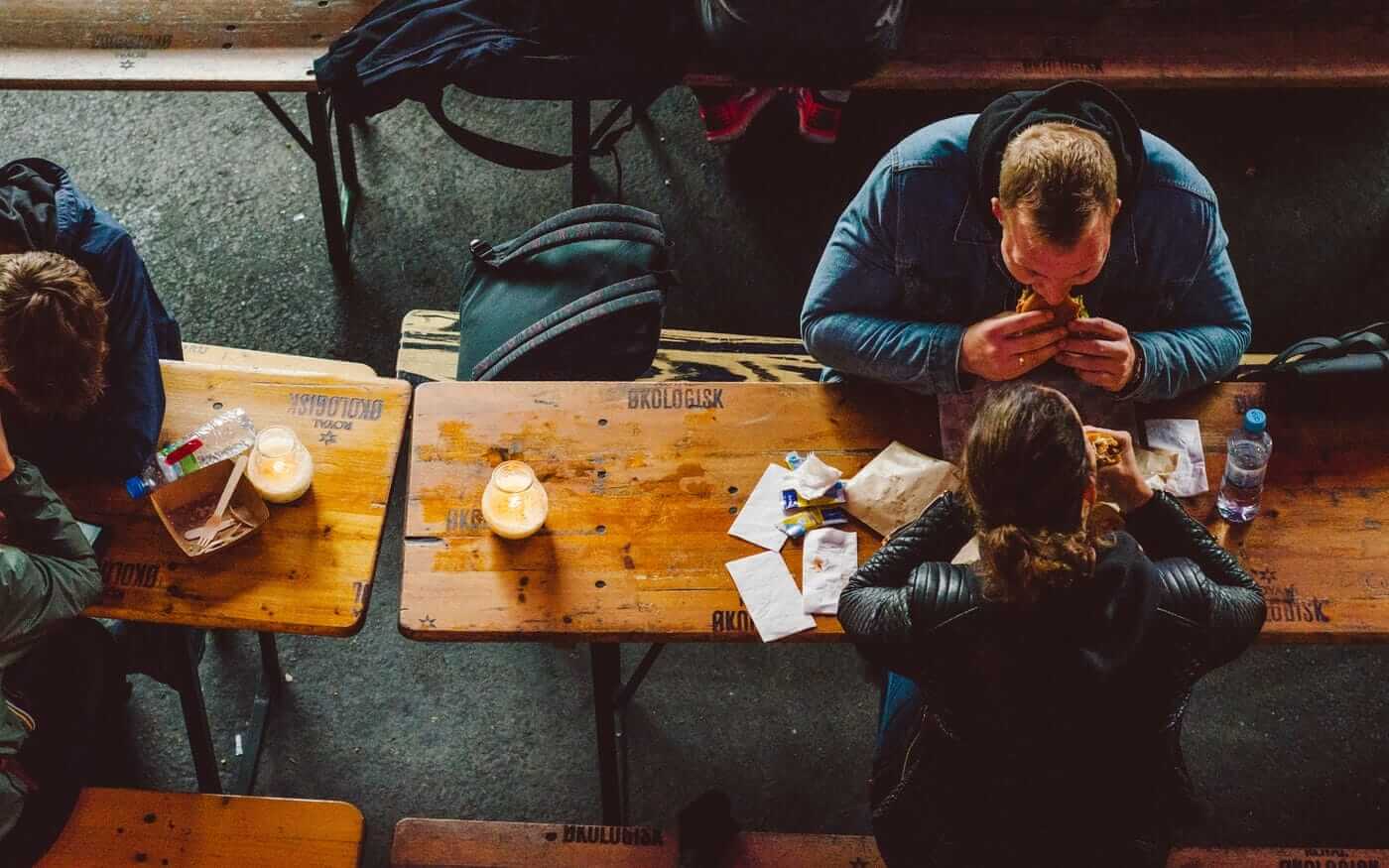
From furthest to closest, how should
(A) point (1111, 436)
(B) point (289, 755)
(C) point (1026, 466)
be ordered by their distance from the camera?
(B) point (289, 755), (A) point (1111, 436), (C) point (1026, 466)

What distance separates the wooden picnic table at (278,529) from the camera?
8.29ft

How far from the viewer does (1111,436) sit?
2475mm

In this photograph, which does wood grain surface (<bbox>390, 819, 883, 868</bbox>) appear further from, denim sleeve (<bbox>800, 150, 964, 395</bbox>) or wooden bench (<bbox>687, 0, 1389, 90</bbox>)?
wooden bench (<bbox>687, 0, 1389, 90</bbox>)

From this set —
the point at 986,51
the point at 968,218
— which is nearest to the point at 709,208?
the point at 986,51

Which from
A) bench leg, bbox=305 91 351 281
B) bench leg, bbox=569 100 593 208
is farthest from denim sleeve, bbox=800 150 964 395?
bench leg, bbox=305 91 351 281

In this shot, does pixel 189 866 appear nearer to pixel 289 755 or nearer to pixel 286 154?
pixel 289 755

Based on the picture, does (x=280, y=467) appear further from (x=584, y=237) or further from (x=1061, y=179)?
(x=1061, y=179)

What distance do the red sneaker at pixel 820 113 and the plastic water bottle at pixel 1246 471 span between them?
2032mm

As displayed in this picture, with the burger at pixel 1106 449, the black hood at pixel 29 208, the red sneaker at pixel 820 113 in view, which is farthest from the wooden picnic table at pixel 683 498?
the red sneaker at pixel 820 113

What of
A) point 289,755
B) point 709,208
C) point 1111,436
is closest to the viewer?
point 1111,436

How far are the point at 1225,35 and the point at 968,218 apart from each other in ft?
5.53

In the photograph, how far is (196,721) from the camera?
3.06 m

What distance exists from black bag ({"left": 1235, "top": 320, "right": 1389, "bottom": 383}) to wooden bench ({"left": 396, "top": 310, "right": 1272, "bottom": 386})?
58 centimetres

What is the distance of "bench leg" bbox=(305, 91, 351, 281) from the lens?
383 centimetres
